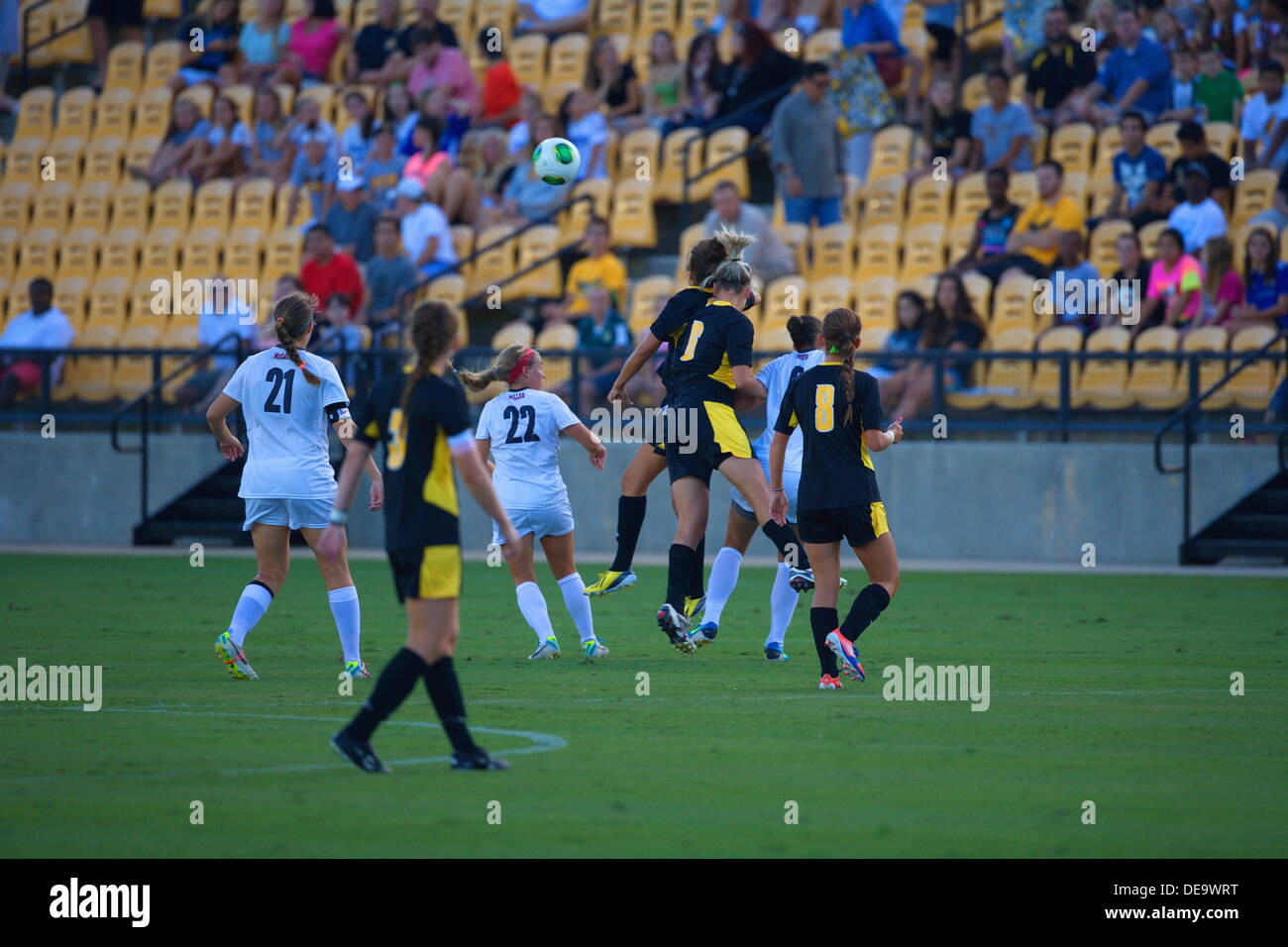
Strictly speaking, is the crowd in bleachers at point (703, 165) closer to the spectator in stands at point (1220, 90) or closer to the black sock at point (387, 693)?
the spectator in stands at point (1220, 90)

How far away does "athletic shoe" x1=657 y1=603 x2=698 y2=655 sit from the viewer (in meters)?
12.5

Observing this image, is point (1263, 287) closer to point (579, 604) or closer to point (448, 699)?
point (579, 604)

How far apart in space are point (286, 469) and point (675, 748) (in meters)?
3.64

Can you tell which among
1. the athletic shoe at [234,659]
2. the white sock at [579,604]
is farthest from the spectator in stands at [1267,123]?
the athletic shoe at [234,659]

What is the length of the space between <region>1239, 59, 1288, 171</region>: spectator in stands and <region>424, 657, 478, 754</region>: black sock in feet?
51.5

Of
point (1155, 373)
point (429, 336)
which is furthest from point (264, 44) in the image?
point (429, 336)

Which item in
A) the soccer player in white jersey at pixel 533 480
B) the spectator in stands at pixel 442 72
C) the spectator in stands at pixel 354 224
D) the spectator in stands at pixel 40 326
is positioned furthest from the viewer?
the spectator in stands at pixel 442 72

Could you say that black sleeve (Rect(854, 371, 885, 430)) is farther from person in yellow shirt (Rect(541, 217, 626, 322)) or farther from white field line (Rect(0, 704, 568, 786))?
person in yellow shirt (Rect(541, 217, 626, 322))

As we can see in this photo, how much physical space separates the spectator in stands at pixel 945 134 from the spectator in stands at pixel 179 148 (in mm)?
10644

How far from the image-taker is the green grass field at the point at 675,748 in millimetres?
7059

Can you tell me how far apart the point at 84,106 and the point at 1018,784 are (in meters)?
25.2

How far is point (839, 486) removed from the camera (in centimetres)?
1098

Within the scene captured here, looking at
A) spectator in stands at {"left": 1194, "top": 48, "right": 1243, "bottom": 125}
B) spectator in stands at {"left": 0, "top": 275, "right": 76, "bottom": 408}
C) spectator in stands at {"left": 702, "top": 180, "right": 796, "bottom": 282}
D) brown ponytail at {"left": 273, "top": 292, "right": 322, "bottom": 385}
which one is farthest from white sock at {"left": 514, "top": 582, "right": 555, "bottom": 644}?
spectator in stands at {"left": 0, "top": 275, "right": 76, "bottom": 408}
